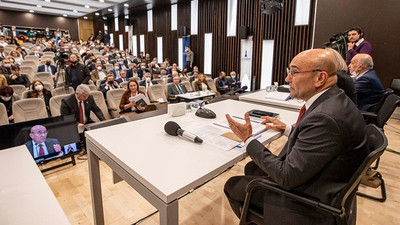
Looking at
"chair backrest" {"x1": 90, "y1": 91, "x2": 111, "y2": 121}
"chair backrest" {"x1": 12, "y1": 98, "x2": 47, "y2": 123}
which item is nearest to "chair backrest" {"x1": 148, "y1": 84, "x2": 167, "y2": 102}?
"chair backrest" {"x1": 90, "y1": 91, "x2": 111, "y2": 121}

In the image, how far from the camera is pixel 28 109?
131 inches

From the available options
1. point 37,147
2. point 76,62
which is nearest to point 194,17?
point 76,62

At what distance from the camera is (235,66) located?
29.6 feet

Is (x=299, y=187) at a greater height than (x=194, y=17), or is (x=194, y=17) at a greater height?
(x=194, y=17)

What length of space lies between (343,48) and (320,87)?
3607mm

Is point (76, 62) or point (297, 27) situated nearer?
point (76, 62)

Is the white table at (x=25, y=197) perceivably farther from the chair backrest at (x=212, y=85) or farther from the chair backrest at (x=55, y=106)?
the chair backrest at (x=212, y=85)

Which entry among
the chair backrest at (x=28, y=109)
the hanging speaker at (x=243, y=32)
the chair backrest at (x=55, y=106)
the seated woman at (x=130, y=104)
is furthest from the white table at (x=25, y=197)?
the hanging speaker at (x=243, y=32)

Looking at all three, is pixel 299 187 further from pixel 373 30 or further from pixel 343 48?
pixel 373 30

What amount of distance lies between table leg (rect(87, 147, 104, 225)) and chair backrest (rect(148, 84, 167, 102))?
3724 millimetres

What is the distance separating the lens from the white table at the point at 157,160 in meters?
0.97

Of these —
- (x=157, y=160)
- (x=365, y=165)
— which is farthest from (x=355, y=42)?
(x=157, y=160)

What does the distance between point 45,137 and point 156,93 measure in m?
3.04

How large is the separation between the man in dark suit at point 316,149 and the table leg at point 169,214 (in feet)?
1.47
